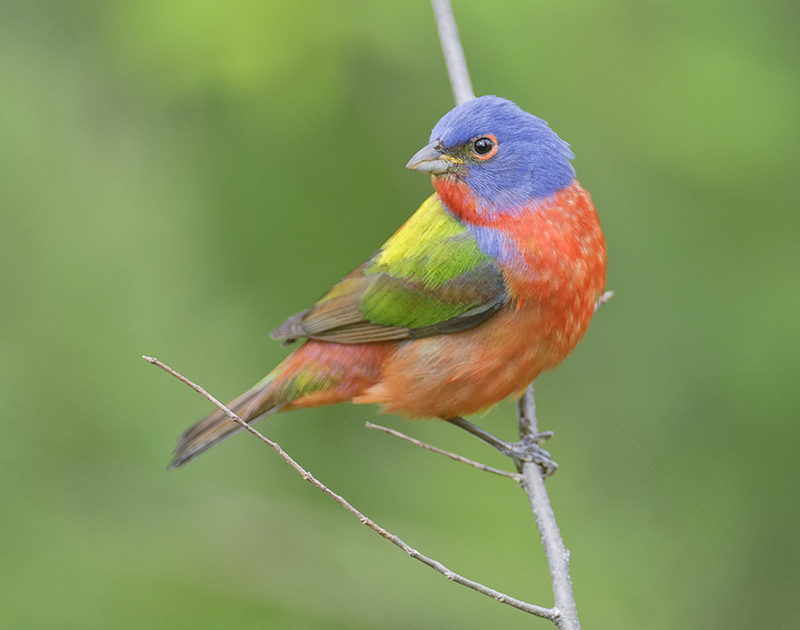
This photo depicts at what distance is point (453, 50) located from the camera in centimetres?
446

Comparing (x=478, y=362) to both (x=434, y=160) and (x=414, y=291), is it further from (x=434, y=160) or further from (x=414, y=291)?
(x=434, y=160)

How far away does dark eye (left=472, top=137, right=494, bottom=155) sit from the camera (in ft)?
13.3

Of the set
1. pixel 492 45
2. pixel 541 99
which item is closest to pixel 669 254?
pixel 541 99

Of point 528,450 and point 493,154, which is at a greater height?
point 493,154

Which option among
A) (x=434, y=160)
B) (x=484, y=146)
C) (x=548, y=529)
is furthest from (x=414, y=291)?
(x=548, y=529)

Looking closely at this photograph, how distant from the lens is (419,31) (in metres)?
4.98

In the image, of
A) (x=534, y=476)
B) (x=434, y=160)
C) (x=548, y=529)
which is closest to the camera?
(x=548, y=529)

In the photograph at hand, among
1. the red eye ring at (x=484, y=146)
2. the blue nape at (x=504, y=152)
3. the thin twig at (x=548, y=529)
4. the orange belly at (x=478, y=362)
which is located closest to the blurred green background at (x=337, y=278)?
the thin twig at (x=548, y=529)

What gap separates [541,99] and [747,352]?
1649 mm

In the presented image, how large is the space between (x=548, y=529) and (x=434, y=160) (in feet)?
5.19

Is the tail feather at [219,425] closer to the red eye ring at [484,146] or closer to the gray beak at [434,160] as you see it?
the gray beak at [434,160]

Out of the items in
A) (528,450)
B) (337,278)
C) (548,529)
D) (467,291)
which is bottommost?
(548,529)

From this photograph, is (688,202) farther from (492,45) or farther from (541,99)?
(492,45)

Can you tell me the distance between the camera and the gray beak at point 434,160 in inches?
157
